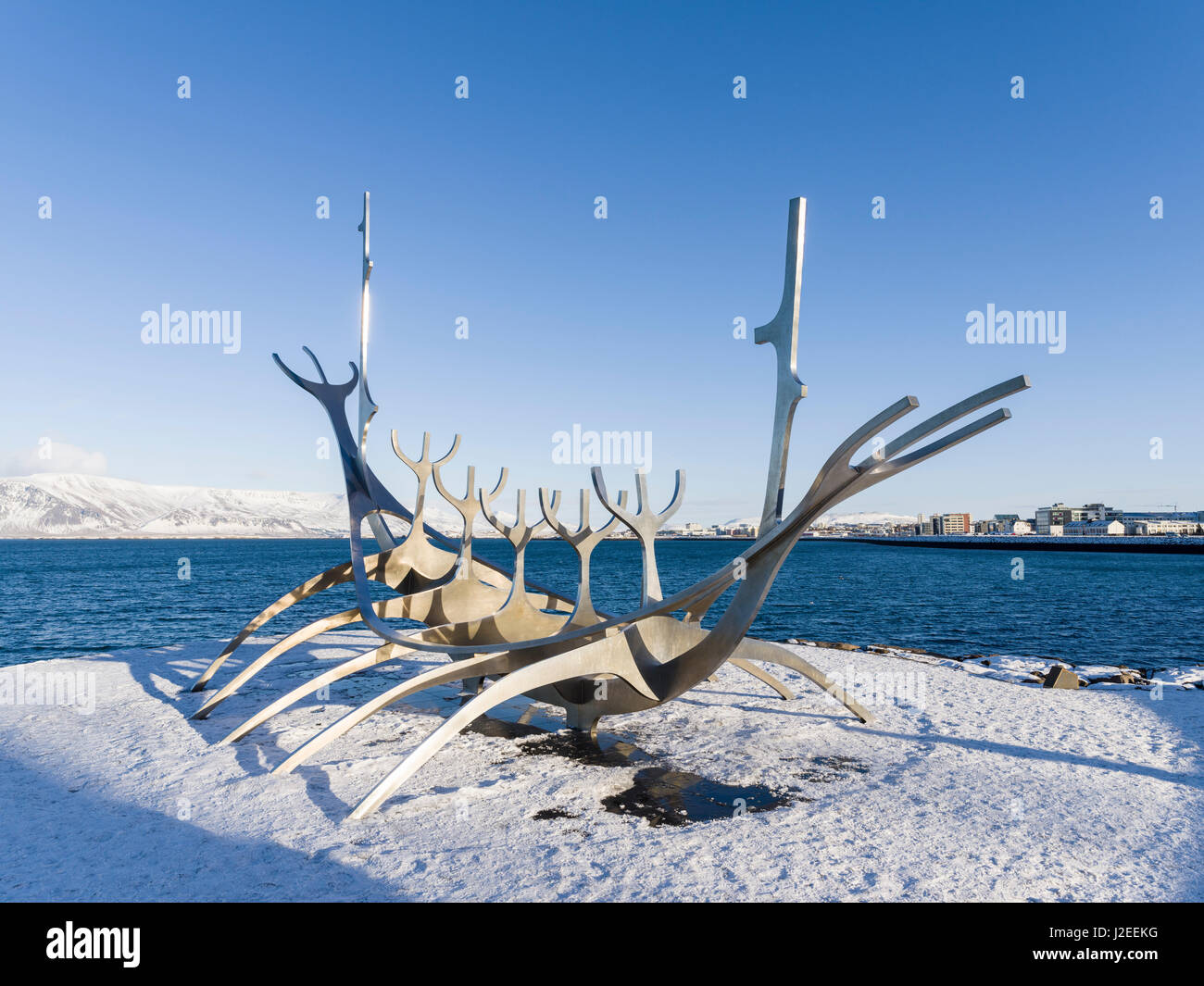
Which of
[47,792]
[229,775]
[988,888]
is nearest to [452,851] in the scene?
[229,775]

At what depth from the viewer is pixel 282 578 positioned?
7294 cm

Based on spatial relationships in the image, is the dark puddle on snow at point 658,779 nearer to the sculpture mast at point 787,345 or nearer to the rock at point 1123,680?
the sculpture mast at point 787,345

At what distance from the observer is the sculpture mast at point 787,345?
26.7 feet

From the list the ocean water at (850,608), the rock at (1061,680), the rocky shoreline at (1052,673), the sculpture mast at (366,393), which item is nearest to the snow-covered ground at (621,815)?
the rock at (1061,680)

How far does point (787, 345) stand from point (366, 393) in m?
9.81

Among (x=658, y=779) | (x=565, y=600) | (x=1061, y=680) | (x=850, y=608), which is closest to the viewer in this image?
(x=658, y=779)

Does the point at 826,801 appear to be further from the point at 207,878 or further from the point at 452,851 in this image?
the point at 207,878

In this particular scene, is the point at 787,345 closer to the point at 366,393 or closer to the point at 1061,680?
the point at 366,393

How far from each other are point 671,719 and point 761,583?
454 cm

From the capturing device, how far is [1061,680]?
1514 centimetres

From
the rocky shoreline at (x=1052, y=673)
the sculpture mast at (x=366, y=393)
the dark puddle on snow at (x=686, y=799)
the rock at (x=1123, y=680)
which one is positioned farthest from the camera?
the rock at (x=1123, y=680)

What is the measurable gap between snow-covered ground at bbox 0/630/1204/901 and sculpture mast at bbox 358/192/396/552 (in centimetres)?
352

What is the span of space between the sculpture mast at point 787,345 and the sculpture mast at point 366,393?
334 inches

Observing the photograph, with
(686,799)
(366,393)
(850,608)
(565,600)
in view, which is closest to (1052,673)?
(565,600)
